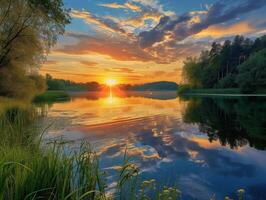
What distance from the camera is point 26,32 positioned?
20.1 m

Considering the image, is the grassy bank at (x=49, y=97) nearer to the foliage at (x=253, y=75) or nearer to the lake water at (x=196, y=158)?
the lake water at (x=196, y=158)

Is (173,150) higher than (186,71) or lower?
lower

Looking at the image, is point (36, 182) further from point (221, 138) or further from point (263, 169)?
point (221, 138)

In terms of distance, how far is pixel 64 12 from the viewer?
55.0 ft

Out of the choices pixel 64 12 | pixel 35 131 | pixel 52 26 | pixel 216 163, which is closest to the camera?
pixel 35 131

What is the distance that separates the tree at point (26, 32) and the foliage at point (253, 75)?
59337 mm

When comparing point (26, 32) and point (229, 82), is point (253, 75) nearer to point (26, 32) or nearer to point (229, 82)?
point (229, 82)

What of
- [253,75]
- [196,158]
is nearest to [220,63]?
[253,75]

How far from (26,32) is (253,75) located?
206ft

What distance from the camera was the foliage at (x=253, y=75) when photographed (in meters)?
63.9

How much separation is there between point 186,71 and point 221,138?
9796 cm

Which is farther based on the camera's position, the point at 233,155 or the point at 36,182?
the point at 233,155

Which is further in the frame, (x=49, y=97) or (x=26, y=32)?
(x=49, y=97)

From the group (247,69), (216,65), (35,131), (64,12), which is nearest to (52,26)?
(64,12)
